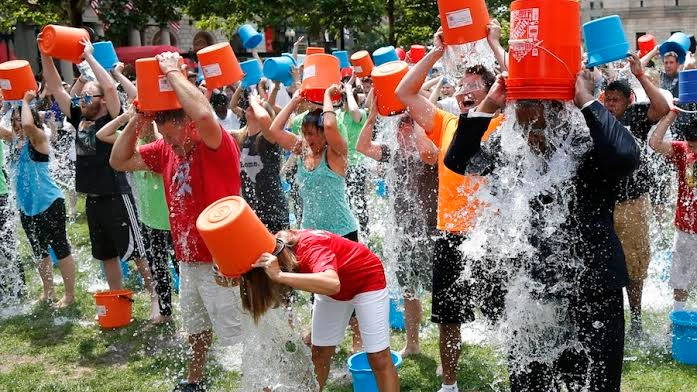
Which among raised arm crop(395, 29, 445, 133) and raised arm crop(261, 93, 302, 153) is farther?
raised arm crop(261, 93, 302, 153)

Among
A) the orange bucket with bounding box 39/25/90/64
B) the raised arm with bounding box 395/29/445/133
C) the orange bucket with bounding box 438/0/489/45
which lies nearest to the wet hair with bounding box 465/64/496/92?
the raised arm with bounding box 395/29/445/133

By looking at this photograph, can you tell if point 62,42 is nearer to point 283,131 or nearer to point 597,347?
point 283,131

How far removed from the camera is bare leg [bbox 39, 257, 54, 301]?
7.27 metres

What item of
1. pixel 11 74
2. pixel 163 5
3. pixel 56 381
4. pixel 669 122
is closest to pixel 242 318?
pixel 56 381

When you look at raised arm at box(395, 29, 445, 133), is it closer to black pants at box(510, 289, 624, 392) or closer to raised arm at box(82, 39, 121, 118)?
black pants at box(510, 289, 624, 392)

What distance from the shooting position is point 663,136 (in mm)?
5062

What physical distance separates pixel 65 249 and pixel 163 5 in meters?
17.8

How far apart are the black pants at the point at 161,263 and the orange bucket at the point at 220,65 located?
70.3 inches

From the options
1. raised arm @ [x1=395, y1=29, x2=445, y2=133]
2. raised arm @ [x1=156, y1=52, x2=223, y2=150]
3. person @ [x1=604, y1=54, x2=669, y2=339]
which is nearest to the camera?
raised arm @ [x1=395, y1=29, x2=445, y2=133]

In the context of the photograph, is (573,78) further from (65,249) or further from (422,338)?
(65,249)

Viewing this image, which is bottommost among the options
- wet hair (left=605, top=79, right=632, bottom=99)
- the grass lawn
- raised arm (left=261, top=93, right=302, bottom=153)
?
the grass lawn

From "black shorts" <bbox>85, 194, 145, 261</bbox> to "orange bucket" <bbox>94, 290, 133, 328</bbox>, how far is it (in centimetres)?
38

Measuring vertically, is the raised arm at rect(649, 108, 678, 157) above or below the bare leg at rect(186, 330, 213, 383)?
above

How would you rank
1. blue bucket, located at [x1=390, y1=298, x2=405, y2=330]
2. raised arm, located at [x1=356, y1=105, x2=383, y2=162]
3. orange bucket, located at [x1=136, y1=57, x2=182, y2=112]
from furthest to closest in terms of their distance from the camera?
blue bucket, located at [x1=390, y1=298, x2=405, y2=330], raised arm, located at [x1=356, y1=105, x2=383, y2=162], orange bucket, located at [x1=136, y1=57, x2=182, y2=112]
